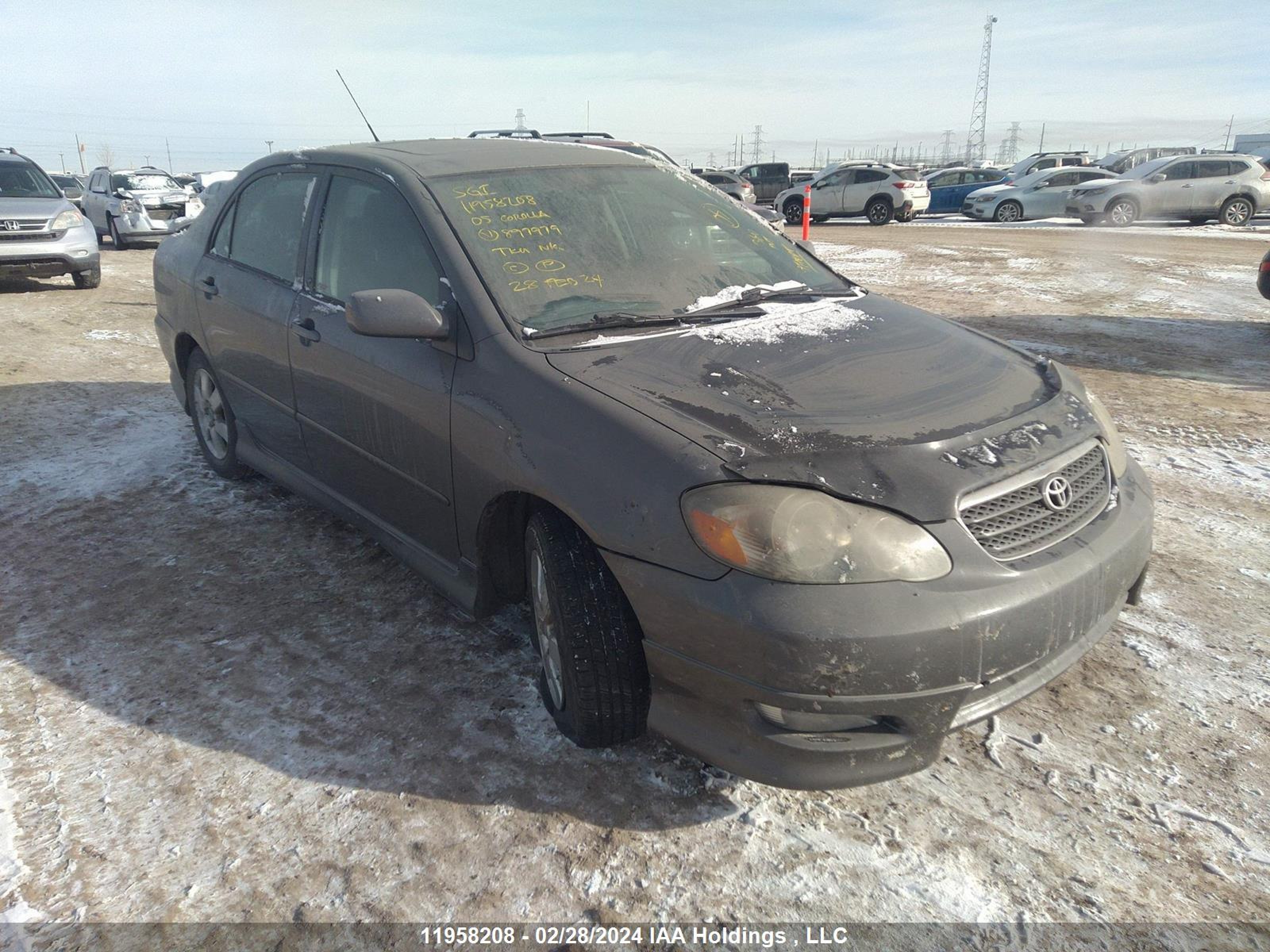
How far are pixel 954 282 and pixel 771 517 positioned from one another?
10.4 metres

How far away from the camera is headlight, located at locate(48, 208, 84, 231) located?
10836 mm

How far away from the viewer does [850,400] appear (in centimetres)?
246

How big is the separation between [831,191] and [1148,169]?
23.9 feet

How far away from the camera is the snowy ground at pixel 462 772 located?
216cm

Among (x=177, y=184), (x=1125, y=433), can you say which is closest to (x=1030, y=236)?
(x=1125, y=433)

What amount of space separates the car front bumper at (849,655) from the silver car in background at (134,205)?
17037mm

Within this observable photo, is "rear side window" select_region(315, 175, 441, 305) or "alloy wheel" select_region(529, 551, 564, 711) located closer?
"alloy wheel" select_region(529, 551, 564, 711)

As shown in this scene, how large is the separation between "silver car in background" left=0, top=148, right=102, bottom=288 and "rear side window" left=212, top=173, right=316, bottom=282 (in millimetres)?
8129

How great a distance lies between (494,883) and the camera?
86.1 inches

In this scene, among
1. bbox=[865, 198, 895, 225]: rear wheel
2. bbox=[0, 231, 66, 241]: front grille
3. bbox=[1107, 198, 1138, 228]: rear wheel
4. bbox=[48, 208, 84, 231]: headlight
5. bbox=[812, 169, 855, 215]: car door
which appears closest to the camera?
bbox=[0, 231, 66, 241]: front grille

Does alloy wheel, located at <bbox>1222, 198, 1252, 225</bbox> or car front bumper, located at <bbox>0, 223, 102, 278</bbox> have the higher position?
alloy wheel, located at <bbox>1222, 198, 1252, 225</bbox>

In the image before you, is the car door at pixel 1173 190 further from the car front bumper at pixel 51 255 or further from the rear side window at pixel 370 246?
the rear side window at pixel 370 246

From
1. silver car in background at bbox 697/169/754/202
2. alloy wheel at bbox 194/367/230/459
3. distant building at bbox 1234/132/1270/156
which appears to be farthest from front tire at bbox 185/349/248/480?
distant building at bbox 1234/132/1270/156

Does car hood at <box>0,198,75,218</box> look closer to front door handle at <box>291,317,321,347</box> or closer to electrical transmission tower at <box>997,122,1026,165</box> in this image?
front door handle at <box>291,317,321,347</box>
